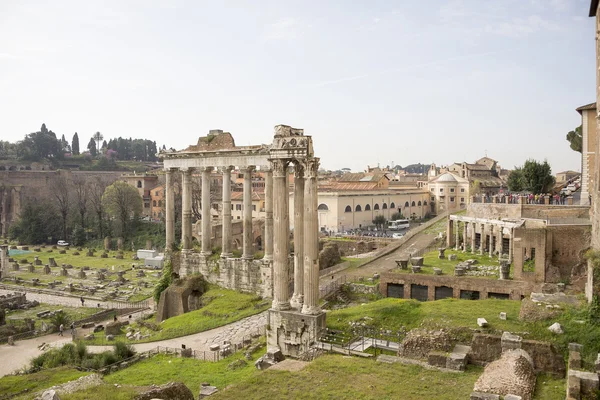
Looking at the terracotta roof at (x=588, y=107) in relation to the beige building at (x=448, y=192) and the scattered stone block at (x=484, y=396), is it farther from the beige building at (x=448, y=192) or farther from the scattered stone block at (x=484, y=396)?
the beige building at (x=448, y=192)

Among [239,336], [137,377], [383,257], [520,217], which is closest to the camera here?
[137,377]

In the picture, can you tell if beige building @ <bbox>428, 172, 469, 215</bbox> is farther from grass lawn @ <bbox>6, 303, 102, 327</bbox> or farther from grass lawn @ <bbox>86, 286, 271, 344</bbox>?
grass lawn @ <bbox>6, 303, 102, 327</bbox>

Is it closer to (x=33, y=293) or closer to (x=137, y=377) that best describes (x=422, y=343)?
(x=137, y=377)

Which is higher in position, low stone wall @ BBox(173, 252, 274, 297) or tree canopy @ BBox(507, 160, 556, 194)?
tree canopy @ BBox(507, 160, 556, 194)

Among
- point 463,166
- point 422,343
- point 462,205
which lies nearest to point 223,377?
point 422,343

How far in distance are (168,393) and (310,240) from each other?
274 inches

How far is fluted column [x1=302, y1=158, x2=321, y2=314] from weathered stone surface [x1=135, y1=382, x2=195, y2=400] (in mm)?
5381

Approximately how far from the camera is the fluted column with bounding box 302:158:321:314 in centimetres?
1758

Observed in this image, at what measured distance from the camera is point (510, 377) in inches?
459

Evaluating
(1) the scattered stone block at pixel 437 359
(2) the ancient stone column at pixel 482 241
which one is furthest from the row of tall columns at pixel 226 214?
(2) the ancient stone column at pixel 482 241

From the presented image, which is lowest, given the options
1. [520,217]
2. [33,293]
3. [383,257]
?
[33,293]

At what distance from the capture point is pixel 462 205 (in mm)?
72500

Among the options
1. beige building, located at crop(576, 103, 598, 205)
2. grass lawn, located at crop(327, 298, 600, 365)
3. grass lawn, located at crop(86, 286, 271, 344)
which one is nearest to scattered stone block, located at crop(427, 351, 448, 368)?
grass lawn, located at crop(327, 298, 600, 365)

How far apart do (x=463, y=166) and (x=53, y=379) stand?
76209 mm
